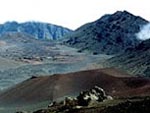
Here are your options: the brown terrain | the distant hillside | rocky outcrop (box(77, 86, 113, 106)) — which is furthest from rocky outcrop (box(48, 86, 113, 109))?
the distant hillside

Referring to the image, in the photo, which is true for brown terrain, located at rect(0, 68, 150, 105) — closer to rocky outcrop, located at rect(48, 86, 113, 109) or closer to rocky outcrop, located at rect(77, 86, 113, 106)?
rocky outcrop, located at rect(77, 86, 113, 106)

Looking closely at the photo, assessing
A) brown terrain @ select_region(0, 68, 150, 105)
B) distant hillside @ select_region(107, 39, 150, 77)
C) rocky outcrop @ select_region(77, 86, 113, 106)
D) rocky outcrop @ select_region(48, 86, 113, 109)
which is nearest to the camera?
rocky outcrop @ select_region(48, 86, 113, 109)

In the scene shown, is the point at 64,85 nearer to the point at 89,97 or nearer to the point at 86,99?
the point at 89,97

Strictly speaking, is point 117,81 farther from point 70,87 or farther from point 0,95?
point 0,95

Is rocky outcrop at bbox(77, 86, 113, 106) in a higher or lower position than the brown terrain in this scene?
higher

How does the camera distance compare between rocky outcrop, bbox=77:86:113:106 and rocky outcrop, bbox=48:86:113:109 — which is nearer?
rocky outcrop, bbox=48:86:113:109

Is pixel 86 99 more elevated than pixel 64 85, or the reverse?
pixel 86 99

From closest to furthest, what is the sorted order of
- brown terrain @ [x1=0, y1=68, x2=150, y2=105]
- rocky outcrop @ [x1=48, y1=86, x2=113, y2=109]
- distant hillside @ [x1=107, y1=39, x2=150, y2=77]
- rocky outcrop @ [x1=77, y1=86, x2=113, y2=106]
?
1. rocky outcrop @ [x1=48, y1=86, x2=113, y2=109]
2. rocky outcrop @ [x1=77, y1=86, x2=113, y2=106]
3. brown terrain @ [x1=0, y1=68, x2=150, y2=105]
4. distant hillside @ [x1=107, y1=39, x2=150, y2=77]

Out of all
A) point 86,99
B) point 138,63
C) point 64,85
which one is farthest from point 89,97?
point 138,63
